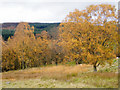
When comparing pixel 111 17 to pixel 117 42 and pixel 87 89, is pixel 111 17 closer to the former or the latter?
pixel 117 42

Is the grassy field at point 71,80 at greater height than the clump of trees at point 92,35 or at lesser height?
lesser

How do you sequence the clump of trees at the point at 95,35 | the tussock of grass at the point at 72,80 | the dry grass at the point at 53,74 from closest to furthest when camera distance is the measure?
the tussock of grass at the point at 72,80 < the clump of trees at the point at 95,35 < the dry grass at the point at 53,74

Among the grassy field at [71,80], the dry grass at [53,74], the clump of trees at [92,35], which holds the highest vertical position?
the clump of trees at [92,35]

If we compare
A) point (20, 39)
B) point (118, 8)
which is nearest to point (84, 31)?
point (118, 8)

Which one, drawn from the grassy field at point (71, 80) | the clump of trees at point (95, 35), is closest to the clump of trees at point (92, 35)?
the clump of trees at point (95, 35)

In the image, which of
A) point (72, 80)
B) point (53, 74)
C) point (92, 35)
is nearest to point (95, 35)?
point (92, 35)

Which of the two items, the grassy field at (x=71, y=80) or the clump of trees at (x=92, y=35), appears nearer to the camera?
the grassy field at (x=71, y=80)

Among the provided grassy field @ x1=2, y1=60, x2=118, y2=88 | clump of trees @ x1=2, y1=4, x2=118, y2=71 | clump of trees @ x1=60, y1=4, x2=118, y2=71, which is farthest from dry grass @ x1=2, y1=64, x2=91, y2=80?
clump of trees @ x1=60, y1=4, x2=118, y2=71

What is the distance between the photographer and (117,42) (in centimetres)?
1585

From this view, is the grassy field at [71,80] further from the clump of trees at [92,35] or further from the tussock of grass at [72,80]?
the clump of trees at [92,35]

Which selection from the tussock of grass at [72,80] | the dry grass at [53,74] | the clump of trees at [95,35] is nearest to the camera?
the tussock of grass at [72,80]

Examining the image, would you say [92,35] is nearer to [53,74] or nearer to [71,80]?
[71,80]

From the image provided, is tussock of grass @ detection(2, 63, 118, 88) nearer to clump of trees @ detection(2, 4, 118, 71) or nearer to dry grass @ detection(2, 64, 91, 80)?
dry grass @ detection(2, 64, 91, 80)

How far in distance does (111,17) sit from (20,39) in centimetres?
2499
